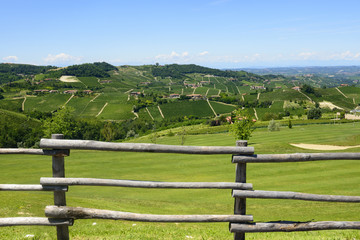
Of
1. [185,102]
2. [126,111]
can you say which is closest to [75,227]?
[126,111]

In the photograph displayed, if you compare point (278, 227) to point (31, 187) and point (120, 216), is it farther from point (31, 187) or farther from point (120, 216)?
point (31, 187)

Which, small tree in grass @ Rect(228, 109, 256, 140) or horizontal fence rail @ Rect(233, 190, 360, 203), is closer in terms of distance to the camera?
horizontal fence rail @ Rect(233, 190, 360, 203)

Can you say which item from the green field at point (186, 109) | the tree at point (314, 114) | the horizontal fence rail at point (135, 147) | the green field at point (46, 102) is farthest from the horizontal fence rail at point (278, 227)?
the green field at point (46, 102)

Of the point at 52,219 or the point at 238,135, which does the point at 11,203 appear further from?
the point at 238,135

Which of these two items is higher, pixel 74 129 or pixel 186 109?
pixel 186 109

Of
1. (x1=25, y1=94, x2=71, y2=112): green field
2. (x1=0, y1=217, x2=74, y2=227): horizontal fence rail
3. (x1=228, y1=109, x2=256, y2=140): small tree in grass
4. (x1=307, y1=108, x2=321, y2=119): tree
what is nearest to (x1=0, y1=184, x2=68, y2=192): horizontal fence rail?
(x1=0, y1=217, x2=74, y2=227): horizontal fence rail

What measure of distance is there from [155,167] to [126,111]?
150271 millimetres

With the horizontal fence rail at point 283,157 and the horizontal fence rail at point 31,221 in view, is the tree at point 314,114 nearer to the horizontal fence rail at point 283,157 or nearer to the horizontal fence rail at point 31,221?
the horizontal fence rail at point 283,157

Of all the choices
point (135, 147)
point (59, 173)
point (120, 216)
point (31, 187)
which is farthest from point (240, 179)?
point (31, 187)

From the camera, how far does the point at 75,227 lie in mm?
8688

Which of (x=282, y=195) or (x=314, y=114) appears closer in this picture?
(x=282, y=195)

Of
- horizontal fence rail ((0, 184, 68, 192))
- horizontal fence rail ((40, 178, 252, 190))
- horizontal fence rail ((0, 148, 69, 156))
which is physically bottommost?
horizontal fence rail ((0, 184, 68, 192))

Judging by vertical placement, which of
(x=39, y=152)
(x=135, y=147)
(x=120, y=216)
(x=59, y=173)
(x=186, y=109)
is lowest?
(x=186, y=109)

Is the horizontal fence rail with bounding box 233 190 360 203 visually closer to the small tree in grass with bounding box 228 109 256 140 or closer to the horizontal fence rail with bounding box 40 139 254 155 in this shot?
the horizontal fence rail with bounding box 40 139 254 155
